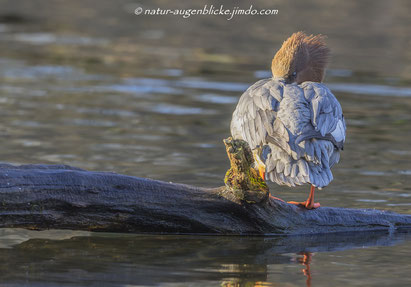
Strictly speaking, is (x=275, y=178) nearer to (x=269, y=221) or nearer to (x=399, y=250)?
(x=269, y=221)

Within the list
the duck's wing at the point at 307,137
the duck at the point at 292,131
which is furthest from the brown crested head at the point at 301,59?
the duck's wing at the point at 307,137

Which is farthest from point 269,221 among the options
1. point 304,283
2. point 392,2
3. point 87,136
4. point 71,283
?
point 392,2

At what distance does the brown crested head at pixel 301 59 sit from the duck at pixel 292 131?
47cm

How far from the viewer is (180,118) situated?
38.8 ft

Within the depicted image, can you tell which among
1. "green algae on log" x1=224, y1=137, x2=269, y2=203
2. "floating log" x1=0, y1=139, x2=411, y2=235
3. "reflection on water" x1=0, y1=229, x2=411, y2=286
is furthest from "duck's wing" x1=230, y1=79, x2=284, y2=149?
"reflection on water" x1=0, y1=229, x2=411, y2=286

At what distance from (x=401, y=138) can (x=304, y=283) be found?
229 inches

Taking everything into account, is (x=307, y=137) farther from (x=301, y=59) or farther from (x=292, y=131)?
(x=301, y=59)

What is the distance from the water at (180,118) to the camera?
19.1 ft

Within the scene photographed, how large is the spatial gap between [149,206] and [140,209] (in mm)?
73

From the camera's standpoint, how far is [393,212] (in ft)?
22.1

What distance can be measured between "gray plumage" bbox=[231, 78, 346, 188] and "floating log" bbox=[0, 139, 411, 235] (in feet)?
1.01

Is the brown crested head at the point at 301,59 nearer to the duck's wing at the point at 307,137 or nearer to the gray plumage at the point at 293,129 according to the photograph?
the gray plumage at the point at 293,129

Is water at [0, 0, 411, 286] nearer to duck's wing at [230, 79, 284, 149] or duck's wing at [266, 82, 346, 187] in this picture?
duck's wing at [266, 82, 346, 187]

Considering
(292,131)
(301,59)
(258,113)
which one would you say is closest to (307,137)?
(292,131)
